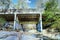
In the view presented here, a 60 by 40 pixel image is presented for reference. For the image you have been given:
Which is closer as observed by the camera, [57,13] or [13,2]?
[57,13]

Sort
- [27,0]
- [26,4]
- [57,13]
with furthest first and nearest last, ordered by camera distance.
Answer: [27,0] → [26,4] → [57,13]

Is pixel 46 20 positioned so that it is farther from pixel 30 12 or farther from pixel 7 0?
pixel 7 0

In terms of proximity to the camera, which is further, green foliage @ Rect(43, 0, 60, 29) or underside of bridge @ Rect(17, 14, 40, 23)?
underside of bridge @ Rect(17, 14, 40, 23)

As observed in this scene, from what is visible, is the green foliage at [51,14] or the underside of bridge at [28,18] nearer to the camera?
the green foliage at [51,14]

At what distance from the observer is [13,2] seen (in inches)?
690

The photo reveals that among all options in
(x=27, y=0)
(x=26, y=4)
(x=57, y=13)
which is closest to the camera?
(x=57, y=13)

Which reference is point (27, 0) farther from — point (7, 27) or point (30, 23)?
point (7, 27)

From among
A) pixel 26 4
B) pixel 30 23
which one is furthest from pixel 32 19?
pixel 26 4

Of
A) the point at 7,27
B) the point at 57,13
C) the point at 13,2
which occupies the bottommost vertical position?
the point at 7,27

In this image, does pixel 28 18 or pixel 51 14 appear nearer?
pixel 51 14

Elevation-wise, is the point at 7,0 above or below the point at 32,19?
above

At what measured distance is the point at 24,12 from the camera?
1502 centimetres

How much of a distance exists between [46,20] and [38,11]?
1.28m

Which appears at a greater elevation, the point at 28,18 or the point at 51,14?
the point at 51,14
